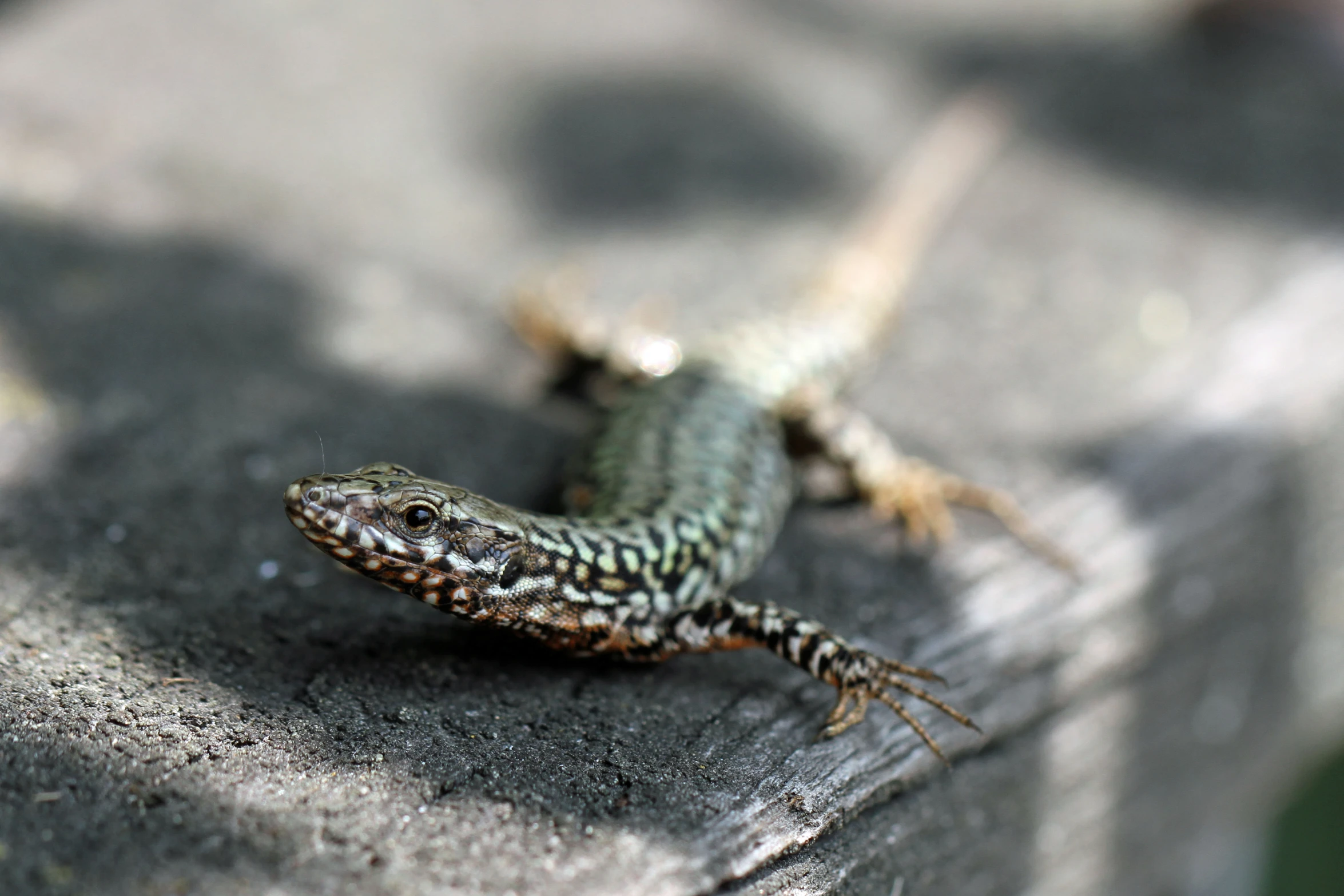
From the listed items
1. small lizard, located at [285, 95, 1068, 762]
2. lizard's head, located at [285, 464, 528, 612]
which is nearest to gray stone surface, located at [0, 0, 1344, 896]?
small lizard, located at [285, 95, 1068, 762]

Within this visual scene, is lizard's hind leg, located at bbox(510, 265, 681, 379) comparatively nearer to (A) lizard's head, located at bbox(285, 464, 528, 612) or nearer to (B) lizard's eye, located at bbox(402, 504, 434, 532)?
(A) lizard's head, located at bbox(285, 464, 528, 612)

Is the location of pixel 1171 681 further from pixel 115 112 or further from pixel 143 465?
pixel 115 112

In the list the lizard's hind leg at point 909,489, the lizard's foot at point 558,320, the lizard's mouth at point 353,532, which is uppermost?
the lizard's hind leg at point 909,489

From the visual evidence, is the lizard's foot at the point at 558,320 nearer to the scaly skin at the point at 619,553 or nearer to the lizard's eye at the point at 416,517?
the scaly skin at the point at 619,553

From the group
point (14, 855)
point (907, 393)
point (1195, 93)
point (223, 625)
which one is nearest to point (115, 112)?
point (223, 625)

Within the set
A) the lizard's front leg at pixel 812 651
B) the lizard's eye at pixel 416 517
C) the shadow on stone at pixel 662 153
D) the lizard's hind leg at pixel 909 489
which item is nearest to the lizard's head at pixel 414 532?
the lizard's eye at pixel 416 517

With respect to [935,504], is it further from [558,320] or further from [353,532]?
[353,532]
